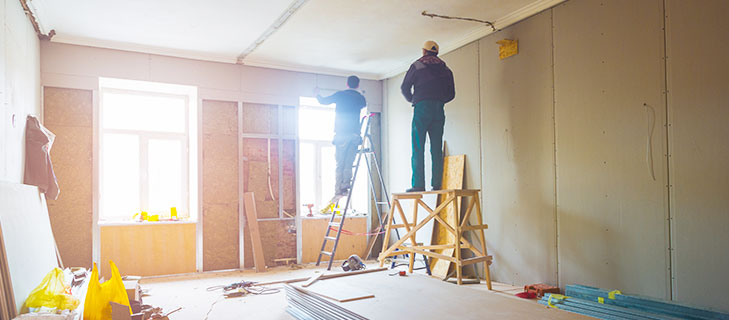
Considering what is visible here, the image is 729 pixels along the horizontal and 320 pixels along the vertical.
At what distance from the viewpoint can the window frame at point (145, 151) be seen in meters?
5.59

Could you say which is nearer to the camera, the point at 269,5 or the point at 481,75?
the point at 269,5

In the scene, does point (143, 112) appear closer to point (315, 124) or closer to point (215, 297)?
point (315, 124)

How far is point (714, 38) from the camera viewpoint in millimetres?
3016

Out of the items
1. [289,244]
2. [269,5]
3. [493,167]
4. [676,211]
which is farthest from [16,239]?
[676,211]

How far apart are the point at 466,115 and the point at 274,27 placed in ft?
7.85

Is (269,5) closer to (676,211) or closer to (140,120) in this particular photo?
(140,120)

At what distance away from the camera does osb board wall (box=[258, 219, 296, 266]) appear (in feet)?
20.2

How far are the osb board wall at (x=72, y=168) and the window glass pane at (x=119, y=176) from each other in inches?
14.4

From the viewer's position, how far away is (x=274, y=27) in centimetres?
490

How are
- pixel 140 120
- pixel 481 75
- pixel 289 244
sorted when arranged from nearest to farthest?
1. pixel 481 75
2. pixel 140 120
3. pixel 289 244

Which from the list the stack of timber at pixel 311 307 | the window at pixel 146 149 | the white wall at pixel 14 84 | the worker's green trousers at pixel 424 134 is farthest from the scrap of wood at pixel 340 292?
the window at pixel 146 149

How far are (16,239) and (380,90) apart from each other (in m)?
5.05

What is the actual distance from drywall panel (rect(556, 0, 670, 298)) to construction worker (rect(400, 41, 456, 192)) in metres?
1.07

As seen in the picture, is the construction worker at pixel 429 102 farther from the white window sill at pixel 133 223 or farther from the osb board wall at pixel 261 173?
the white window sill at pixel 133 223
